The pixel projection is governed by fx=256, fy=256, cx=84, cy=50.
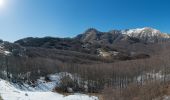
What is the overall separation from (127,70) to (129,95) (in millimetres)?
83622

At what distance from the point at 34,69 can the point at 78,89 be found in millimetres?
31000

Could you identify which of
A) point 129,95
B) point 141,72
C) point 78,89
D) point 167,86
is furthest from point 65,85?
point 141,72

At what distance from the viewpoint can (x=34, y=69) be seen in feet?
484

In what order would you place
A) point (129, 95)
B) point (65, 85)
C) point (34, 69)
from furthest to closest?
point (34, 69)
point (65, 85)
point (129, 95)

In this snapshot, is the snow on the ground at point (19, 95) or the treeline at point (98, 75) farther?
the treeline at point (98, 75)

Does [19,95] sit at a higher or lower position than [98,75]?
higher

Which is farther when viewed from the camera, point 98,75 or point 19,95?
point 98,75

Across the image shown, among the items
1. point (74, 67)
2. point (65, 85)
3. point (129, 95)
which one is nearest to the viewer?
point (129, 95)

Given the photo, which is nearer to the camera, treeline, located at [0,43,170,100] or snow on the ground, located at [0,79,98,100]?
snow on the ground, located at [0,79,98,100]

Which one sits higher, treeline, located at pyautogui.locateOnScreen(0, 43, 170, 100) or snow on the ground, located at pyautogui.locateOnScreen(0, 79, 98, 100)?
snow on the ground, located at pyautogui.locateOnScreen(0, 79, 98, 100)

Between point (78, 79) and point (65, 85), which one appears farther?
point (78, 79)

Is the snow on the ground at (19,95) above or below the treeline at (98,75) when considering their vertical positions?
above

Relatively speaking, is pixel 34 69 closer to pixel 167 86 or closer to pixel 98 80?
pixel 98 80

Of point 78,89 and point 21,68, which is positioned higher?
point 21,68
